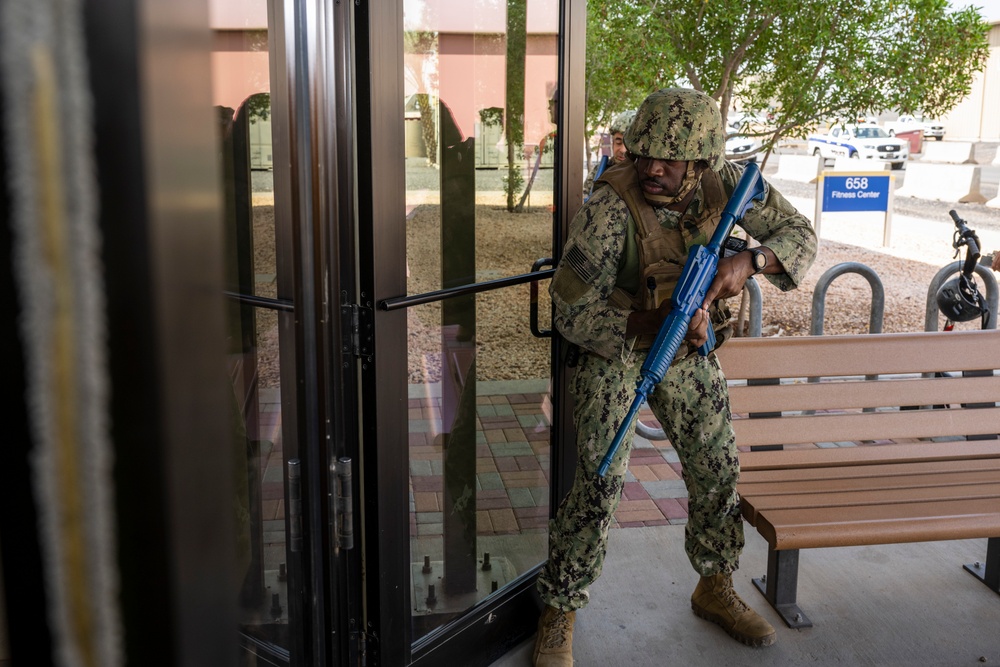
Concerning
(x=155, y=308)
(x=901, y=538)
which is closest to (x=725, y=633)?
(x=901, y=538)

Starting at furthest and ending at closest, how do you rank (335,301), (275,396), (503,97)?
(503,97) → (335,301) → (275,396)

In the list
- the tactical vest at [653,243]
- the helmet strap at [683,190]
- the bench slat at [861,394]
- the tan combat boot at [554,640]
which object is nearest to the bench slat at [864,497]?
the bench slat at [861,394]

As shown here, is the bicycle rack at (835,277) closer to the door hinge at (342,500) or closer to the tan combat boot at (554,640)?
the tan combat boot at (554,640)

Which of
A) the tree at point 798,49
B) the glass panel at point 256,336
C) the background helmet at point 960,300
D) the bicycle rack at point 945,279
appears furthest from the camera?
the tree at point 798,49

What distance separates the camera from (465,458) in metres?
2.51

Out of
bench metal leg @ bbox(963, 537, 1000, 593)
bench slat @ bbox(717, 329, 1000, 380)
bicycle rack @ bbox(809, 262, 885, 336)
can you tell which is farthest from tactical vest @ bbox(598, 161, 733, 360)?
bicycle rack @ bbox(809, 262, 885, 336)

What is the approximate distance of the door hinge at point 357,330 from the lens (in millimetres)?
2031

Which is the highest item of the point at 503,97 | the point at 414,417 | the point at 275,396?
the point at 503,97

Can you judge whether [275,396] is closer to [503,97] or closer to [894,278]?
[503,97]

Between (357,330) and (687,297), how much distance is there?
34.6 inches

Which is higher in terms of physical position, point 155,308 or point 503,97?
point 503,97

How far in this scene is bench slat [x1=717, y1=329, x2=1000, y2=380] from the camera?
3.13 meters

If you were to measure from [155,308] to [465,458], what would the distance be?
231 cm

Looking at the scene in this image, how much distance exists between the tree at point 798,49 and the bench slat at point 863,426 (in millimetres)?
4164
